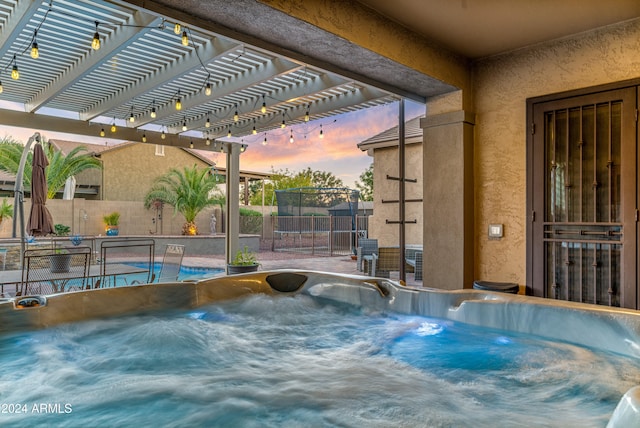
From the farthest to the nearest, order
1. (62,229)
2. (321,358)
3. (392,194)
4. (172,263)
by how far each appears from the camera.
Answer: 1. (62,229)
2. (392,194)
3. (172,263)
4. (321,358)

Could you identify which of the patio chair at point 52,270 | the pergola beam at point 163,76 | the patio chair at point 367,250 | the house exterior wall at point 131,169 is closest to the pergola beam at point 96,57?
the pergola beam at point 163,76

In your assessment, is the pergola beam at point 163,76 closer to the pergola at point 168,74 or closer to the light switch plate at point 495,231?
the pergola at point 168,74

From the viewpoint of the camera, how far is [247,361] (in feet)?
7.07

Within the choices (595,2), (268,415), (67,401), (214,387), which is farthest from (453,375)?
(595,2)

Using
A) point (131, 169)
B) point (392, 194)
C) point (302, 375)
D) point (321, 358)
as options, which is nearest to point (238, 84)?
point (392, 194)

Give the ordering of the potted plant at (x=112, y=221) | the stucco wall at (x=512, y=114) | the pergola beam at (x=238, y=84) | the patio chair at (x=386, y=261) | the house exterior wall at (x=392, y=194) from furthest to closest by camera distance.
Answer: the potted plant at (x=112, y=221), the house exterior wall at (x=392, y=194), the patio chair at (x=386, y=261), the pergola beam at (x=238, y=84), the stucco wall at (x=512, y=114)

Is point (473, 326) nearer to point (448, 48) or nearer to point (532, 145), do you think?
point (532, 145)

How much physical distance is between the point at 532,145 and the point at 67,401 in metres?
3.55

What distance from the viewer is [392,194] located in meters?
7.39

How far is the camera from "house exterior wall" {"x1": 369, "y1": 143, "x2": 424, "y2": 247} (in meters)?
6.87

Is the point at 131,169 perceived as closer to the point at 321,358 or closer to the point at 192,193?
the point at 192,193

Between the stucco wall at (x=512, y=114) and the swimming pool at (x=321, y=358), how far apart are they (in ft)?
3.91

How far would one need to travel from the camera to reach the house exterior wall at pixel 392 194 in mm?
6871

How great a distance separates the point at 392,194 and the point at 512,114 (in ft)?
12.5
